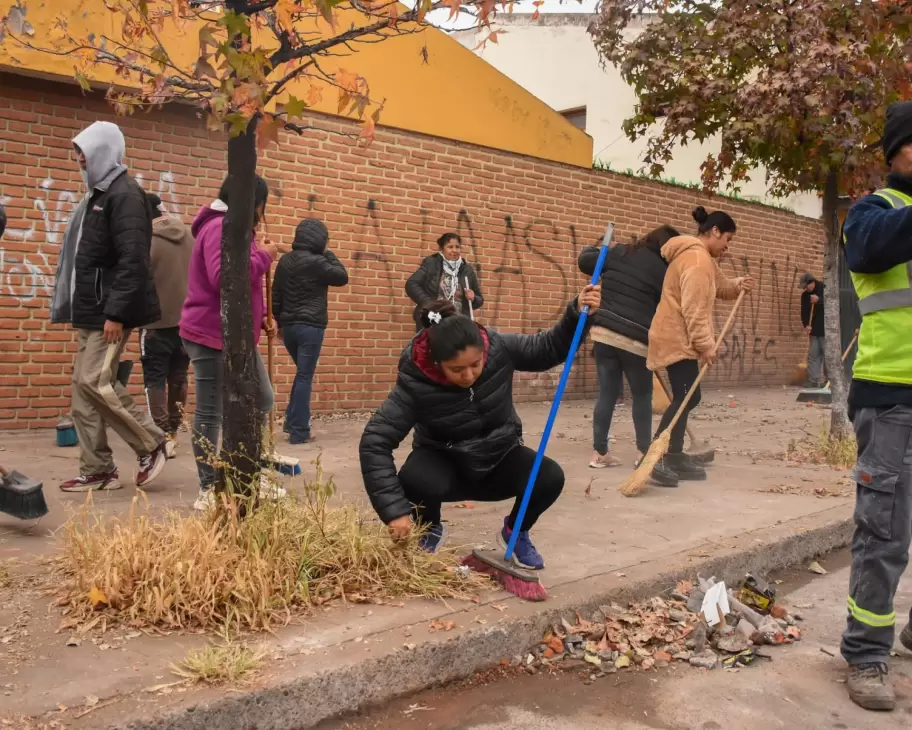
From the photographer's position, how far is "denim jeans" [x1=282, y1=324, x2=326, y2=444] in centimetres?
719

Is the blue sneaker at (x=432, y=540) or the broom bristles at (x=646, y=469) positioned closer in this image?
the blue sneaker at (x=432, y=540)

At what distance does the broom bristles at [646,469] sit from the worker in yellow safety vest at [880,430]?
247cm

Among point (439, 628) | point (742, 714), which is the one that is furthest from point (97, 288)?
point (742, 714)

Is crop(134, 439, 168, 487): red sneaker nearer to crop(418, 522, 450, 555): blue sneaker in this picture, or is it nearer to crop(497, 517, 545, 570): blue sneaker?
crop(418, 522, 450, 555): blue sneaker

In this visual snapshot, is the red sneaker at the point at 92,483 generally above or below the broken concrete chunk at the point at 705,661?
Result: above

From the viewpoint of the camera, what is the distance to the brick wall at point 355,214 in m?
7.36

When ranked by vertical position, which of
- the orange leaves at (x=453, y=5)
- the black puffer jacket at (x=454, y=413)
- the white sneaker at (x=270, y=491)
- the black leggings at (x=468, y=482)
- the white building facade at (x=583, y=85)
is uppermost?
the white building facade at (x=583, y=85)

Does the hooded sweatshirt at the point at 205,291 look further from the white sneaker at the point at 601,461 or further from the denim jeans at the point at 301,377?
the white sneaker at the point at 601,461

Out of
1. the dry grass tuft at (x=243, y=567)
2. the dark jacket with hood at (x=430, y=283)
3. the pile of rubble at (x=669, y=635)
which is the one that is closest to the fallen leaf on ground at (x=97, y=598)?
the dry grass tuft at (x=243, y=567)

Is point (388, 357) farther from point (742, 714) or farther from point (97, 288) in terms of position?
point (742, 714)

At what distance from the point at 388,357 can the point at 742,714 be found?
6954mm

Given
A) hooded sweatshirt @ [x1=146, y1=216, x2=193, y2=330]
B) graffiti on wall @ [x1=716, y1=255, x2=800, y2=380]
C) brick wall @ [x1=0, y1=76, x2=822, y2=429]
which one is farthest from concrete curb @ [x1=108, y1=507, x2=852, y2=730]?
graffiti on wall @ [x1=716, y1=255, x2=800, y2=380]

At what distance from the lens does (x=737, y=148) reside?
7.15 meters

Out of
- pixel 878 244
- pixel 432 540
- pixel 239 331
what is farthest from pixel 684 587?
pixel 239 331
